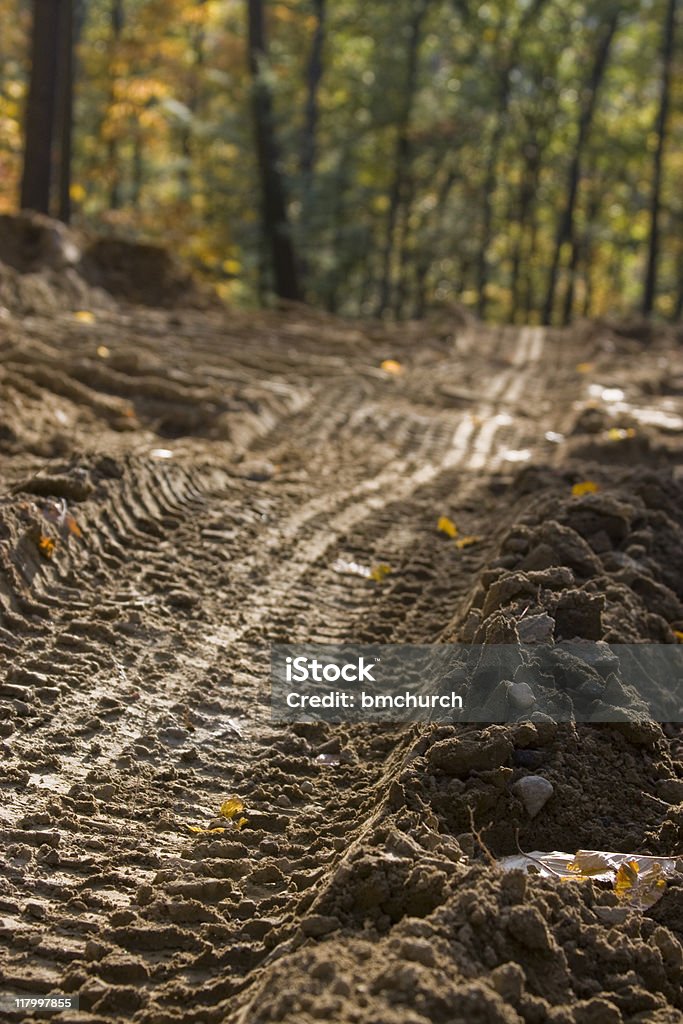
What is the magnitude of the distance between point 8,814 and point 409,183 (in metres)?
26.4

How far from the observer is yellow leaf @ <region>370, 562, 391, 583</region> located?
21.5 ft

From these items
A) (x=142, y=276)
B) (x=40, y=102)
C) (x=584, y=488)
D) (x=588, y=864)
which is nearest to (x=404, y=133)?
(x=40, y=102)

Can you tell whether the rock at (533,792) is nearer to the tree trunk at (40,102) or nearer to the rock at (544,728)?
the rock at (544,728)

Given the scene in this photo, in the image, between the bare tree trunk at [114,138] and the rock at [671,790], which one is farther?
the bare tree trunk at [114,138]

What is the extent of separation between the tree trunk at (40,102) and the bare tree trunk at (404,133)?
40.0 feet

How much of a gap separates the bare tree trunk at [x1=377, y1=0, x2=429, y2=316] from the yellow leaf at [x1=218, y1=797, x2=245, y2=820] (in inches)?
957

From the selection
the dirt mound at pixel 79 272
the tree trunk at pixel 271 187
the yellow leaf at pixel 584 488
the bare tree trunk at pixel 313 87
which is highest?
the bare tree trunk at pixel 313 87

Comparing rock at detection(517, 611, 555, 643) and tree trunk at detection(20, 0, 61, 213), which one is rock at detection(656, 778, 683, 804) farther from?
tree trunk at detection(20, 0, 61, 213)

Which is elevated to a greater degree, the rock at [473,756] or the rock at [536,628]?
the rock at [536,628]

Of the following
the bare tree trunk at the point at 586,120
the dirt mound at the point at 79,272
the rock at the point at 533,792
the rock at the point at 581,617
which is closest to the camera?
the rock at the point at 533,792

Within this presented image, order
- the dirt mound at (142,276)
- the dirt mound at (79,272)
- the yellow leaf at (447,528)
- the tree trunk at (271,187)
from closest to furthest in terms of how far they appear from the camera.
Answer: the yellow leaf at (447,528) → the dirt mound at (79,272) → the dirt mound at (142,276) → the tree trunk at (271,187)

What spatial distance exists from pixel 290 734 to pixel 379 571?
6.59ft

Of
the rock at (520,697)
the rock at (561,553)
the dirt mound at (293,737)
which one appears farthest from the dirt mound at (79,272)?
the rock at (520,697)

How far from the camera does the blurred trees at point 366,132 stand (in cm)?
2319
